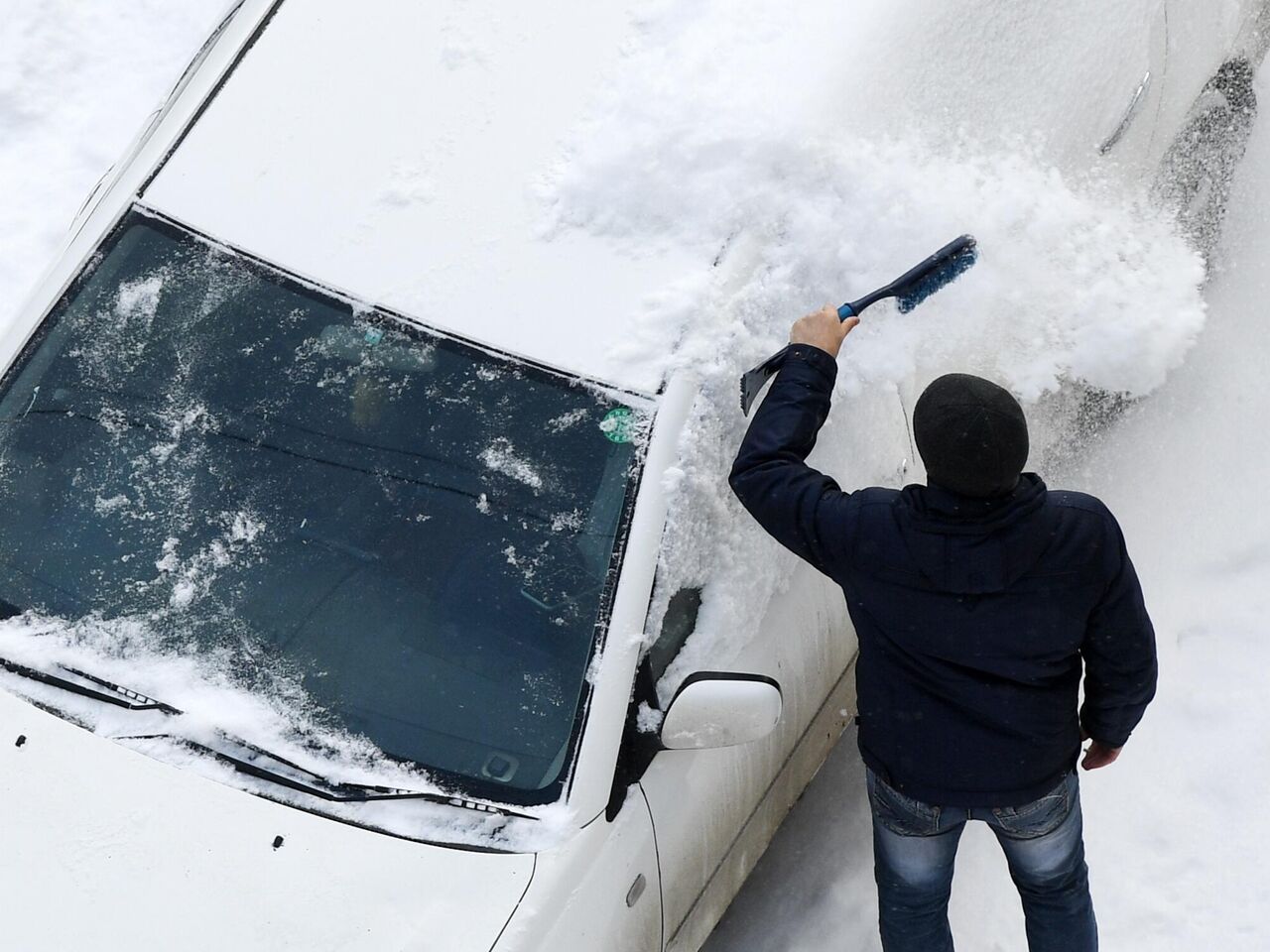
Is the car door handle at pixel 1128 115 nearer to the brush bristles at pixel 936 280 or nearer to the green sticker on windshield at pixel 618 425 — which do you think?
the brush bristles at pixel 936 280

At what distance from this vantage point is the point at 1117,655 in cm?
220

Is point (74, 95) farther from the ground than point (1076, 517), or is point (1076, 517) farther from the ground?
point (74, 95)

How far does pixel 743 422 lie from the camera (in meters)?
2.44

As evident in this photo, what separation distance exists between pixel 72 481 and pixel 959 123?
2061mm

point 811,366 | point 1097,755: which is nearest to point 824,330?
point 811,366

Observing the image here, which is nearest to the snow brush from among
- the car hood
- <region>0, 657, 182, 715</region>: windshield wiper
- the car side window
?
the car side window

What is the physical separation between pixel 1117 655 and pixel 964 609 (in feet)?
1.07

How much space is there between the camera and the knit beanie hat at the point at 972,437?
1989 mm

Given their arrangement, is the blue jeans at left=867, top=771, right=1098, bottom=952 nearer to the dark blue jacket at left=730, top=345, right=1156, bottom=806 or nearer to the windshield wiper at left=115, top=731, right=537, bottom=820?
the dark blue jacket at left=730, top=345, right=1156, bottom=806

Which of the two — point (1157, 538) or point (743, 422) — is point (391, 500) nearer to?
point (743, 422)

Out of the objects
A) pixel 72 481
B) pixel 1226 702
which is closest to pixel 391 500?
pixel 72 481

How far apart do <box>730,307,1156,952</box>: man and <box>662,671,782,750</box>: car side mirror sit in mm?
230

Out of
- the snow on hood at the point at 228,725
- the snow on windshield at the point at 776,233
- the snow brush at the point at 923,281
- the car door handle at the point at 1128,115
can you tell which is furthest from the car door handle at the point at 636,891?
the car door handle at the point at 1128,115

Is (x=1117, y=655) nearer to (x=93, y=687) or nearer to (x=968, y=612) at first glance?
(x=968, y=612)
